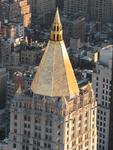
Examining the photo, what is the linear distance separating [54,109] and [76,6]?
381ft

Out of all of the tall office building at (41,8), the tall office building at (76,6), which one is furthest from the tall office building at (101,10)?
the tall office building at (41,8)

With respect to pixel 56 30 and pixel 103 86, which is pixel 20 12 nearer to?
pixel 103 86

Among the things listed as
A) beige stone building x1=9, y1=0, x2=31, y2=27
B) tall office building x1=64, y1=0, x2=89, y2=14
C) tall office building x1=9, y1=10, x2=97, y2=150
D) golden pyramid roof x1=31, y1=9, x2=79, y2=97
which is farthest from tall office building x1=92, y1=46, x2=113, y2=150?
tall office building x1=64, y1=0, x2=89, y2=14

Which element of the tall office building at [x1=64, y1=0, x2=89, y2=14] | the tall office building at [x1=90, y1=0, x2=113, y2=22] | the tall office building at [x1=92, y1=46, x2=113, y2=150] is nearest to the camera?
the tall office building at [x1=92, y1=46, x2=113, y2=150]

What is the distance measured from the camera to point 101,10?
155375 mm

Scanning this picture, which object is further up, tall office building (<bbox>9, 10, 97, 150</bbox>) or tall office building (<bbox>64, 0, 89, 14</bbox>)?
tall office building (<bbox>64, 0, 89, 14</bbox>)

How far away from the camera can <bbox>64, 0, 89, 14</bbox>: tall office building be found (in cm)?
15762

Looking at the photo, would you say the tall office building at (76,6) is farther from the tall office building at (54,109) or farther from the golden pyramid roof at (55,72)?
the golden pyramid roof at (55,72)

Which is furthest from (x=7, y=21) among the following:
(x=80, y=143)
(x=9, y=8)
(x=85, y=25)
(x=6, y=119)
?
(x=80, y=143)

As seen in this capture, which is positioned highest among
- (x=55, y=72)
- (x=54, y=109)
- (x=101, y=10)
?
(x=55, y=72)

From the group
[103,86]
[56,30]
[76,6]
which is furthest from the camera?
[76,6]

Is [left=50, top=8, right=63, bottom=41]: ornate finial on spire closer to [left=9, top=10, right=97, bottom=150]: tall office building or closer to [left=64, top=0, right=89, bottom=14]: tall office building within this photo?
[left=9, top=10, right=97, bottom=150]: tall office building

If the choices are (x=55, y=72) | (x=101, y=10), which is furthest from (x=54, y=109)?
(x=101, y=10)

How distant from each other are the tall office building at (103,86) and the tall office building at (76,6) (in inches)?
3592
